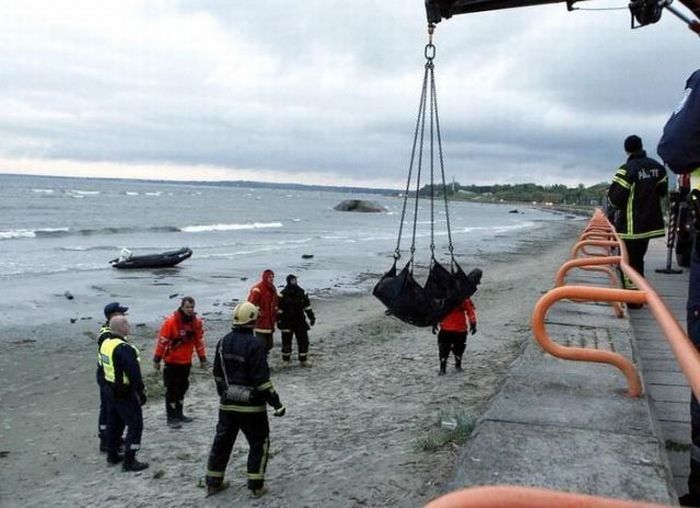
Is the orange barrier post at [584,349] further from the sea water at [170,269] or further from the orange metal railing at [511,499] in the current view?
the sea water at [170,269]

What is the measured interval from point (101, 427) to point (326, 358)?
4.95 metres

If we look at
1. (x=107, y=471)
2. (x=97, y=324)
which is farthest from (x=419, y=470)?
(x=97, y=324)

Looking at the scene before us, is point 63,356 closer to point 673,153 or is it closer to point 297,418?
point 297,418

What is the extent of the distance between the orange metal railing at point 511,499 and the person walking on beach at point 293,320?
9.58 m

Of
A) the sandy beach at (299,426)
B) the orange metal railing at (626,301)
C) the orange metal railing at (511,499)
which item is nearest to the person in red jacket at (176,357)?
the sandy beach at (299,426)

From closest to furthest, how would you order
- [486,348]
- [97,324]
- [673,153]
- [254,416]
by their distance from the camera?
[673,153] → [254,416] → [486,348] → [97,324]

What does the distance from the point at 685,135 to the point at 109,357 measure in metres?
5.85

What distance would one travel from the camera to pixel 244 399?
5.63 metres

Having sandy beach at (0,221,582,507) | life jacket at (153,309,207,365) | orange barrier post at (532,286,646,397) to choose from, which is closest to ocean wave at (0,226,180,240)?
sandy beach at (0,221,582,507)

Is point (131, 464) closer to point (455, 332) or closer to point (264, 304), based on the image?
point (264, 304)

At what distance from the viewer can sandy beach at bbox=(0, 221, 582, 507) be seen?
560 centimetres

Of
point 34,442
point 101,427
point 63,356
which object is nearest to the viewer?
point 101,427

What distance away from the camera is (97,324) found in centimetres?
1565

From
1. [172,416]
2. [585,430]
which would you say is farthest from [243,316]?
[585,430]
